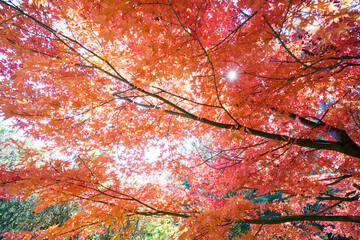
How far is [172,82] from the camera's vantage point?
2.82 m

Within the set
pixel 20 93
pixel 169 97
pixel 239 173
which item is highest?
pixel 169 97

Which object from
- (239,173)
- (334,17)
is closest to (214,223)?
(239,173)

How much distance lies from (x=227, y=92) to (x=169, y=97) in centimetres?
104

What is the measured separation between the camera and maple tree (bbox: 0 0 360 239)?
1423mm

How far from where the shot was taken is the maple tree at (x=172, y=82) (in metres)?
1.42

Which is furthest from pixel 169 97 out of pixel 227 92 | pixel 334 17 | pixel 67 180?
pixel 334 17

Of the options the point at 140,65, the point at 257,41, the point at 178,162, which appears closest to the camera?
the point at 257,41

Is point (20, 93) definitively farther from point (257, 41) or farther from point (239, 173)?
point (239, 173)

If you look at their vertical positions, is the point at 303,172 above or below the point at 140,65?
below

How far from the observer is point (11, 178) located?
74.6 inches

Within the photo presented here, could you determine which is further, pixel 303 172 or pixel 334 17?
pixel 303 172

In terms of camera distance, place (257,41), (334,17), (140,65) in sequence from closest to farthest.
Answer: (334,17)
(257,41)
(140,65)

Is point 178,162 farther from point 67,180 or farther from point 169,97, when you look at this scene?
point 67,180

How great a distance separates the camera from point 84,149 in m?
2.60
